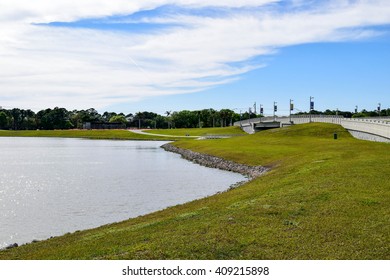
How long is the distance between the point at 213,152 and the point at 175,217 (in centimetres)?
6454

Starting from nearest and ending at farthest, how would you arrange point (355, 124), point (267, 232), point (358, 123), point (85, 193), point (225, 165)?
point (267, 232), point (85, 193), point (225, 165), point (358, 123), point (355, 124)

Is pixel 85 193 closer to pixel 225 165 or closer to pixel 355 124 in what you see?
pixel 225 165

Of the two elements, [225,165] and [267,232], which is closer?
[267,232]

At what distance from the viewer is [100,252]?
707 inches

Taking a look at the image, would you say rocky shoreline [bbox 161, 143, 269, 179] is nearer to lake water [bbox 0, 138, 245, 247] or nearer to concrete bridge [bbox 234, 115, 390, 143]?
lake water [bbox 0, 138, 245, 247]

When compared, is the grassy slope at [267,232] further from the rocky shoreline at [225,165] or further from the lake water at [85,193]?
the rocky shoreline at [225,165]

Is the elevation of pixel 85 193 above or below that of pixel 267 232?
below

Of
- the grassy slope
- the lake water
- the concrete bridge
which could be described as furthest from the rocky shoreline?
the grassy slope

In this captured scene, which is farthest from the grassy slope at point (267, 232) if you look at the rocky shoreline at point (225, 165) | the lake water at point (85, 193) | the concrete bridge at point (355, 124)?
→ the concrete bridge at point (355, 124)

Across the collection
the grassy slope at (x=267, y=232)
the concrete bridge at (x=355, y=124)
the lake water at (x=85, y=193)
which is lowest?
the lake water at (x=85, y=193)

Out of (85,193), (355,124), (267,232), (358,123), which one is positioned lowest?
(85,193)

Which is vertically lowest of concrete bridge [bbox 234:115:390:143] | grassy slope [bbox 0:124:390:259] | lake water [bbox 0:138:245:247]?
lake water [bbox 0:138:245:247]

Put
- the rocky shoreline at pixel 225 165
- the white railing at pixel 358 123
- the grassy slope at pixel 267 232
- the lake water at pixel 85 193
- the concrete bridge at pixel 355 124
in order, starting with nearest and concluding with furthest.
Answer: the grassy slope at pixel 267 232, the lake water at pixel 85 193, the rocky shoreline at pixel 225 165, the white railing at pixel 358 123, the concrete bridge at pixel 355 124

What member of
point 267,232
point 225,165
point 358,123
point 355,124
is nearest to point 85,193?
point 267,232
